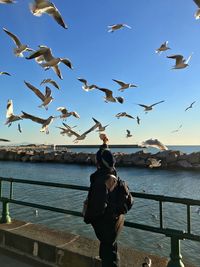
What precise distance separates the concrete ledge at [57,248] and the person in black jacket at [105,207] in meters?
0.61

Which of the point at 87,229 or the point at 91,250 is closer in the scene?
the point at 91,250

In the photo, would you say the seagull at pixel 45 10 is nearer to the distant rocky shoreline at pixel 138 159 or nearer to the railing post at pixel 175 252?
the railing post at pixel 175 252

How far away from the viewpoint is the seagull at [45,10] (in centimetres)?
592

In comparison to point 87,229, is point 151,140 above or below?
above

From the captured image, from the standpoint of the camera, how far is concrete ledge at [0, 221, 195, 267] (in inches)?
189

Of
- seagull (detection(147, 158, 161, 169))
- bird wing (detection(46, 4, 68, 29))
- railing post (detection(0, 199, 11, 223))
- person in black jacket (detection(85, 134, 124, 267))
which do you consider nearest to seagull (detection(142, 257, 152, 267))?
person in black jacket (detection(85, 134, 124, 267))

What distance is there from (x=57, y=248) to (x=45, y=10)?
3.25 meters

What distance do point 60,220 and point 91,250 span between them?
319 inches

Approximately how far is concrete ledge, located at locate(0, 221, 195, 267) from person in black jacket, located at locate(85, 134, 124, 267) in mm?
606

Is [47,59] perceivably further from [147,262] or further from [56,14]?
[147,262]

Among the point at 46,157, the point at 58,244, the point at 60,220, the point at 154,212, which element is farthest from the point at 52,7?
the point at 46,157

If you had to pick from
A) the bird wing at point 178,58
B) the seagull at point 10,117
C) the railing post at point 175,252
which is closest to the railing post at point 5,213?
the seagull at point 10,117

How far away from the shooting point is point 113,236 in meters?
4.11

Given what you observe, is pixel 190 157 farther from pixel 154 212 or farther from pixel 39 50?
pixel 39 50
